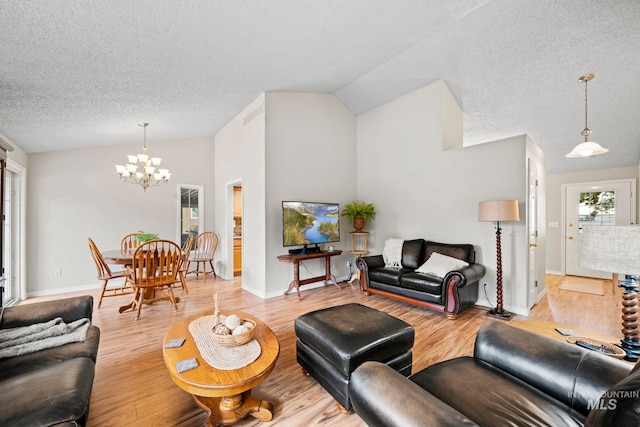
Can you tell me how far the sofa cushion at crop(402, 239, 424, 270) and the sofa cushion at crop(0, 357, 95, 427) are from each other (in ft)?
12.4

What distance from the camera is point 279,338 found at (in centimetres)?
283

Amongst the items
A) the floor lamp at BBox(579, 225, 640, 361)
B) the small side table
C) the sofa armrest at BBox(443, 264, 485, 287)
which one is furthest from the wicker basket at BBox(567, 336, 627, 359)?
the small side table

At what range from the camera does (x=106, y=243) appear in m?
4.88

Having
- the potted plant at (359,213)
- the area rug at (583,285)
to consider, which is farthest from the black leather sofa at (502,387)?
the area rug at (583,285)

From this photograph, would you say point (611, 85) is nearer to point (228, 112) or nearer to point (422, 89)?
point (422, 89)

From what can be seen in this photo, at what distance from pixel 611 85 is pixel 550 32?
1.49m

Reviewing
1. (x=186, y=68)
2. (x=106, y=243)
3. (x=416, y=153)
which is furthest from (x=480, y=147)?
(x=106, y=243)

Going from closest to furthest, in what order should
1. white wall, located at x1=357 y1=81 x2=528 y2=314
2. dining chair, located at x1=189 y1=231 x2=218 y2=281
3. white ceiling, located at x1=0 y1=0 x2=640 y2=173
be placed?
1. white ceiling, located at x1=0 y1=0 x2=640 y2=173
2. white wall, located at x1=357 y1=81 x2=528 y2=314
3. dining chair, located at x1=189 y1=231 x2=218 y2=281

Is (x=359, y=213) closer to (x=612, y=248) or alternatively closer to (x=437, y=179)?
(x=437, y=179)

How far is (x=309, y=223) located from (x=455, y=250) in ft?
7.49

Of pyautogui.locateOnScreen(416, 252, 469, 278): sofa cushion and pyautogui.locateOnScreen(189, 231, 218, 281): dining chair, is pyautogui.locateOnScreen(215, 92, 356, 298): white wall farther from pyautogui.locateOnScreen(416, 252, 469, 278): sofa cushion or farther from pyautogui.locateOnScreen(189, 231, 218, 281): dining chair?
pyautogui.locateOnScreen(416, 252, 469, 278): sofa cushion

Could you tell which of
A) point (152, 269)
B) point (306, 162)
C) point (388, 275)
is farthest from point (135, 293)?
point (388, 275)

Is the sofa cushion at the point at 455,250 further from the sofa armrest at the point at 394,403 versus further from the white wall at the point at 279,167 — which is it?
the sofa armrest at the point at 394,403

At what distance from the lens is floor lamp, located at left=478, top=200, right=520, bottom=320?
3277 mm
